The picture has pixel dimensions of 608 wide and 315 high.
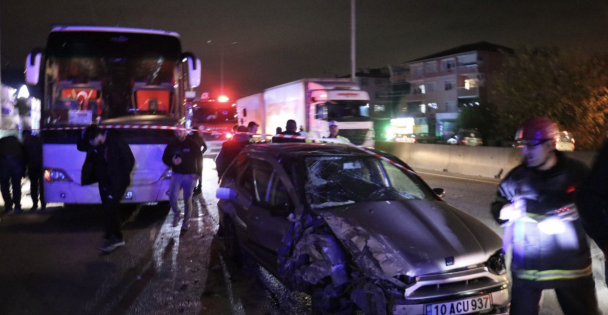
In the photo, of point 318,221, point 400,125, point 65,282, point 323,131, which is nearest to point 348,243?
point 318,221

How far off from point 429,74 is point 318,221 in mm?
59042

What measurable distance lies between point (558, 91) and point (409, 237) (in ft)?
75.4

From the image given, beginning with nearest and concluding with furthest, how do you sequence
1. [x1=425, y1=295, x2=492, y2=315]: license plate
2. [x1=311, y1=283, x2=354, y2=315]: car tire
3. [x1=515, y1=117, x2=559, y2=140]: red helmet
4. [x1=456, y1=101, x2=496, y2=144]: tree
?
[x1=515, y1=117, x2=559, y2=140]: red helmet
[x1=425, y1=295, x2=492, y2=315]: license plate
[x1=311, y1=283, x2=354, y2=315]: car tire
[x1=456, y1=101, x2=496, y2=144]: tree

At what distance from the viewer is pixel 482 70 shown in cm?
5559

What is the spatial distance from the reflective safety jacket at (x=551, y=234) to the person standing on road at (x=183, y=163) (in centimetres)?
611

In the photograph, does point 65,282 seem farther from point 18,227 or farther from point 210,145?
point 210,145

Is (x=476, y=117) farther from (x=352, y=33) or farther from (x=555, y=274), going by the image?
(x=555, y=274)

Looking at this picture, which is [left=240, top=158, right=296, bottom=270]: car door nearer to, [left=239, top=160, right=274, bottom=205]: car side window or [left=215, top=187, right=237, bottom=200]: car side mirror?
[left=239, top=160, right=274, bottom=205]: car side window

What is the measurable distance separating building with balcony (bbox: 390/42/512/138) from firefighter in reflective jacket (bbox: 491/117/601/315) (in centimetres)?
4947

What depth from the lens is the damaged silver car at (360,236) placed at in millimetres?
4031

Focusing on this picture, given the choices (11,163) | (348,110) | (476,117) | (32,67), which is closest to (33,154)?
Result: (11,163)

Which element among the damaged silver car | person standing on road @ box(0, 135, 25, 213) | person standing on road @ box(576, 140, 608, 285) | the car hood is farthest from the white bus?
person standing on road @ box(576, 140, 608, 285)

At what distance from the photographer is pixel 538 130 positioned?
11.0 feet

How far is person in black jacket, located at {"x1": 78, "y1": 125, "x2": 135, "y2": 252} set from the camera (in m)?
7.36
